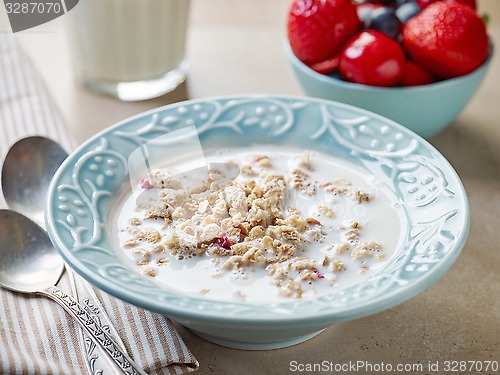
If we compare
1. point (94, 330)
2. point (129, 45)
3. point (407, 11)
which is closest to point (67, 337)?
point (94, 330)

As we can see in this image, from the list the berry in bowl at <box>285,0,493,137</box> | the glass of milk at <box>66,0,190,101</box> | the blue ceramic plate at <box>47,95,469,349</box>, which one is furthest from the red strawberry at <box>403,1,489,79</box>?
the glass of milk at <box>66,0,190,101</box>

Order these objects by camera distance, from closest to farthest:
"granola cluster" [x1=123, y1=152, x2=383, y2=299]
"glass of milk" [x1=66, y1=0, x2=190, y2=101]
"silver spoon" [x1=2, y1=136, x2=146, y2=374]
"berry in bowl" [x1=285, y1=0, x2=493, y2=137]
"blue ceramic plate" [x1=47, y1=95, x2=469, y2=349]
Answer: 1. "blue ceramic plate" [x1=47, y1=95, x2=469, y2=349]
2. "granola cluster" [x1=123, y1=152, x2=383, y2=299]
3. "silver spoon" [x1=2, y1=136, x2=146, y2=374]
4. "berry in bowl" [x1=285, y1=0, x2=493, y2=137]
5. "glass of milk" [x1=66, y1=0, x2=190, y2=101]

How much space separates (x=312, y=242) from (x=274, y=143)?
0.80 feet

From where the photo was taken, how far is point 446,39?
1099mm

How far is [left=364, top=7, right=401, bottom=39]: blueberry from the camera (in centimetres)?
113

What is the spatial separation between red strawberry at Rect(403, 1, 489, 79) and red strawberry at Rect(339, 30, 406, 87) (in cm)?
3

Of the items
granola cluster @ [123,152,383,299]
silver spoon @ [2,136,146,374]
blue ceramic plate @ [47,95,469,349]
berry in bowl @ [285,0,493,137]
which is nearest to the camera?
blue ceramic plate @ [47,95,469,349]

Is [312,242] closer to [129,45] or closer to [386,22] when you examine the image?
[386,22]

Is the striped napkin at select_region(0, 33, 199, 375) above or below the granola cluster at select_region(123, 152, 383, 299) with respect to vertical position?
below

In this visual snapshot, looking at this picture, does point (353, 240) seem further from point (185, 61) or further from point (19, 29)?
point (19, 29)

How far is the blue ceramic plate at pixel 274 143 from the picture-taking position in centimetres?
68


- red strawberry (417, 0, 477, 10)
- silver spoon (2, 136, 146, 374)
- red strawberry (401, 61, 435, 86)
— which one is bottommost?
silver spoon (2, 136, 146, 374)

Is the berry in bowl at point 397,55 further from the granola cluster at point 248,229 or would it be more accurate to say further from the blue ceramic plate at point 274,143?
the granola cluster at point 248,229

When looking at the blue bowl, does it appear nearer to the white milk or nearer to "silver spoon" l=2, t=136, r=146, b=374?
the white milk
